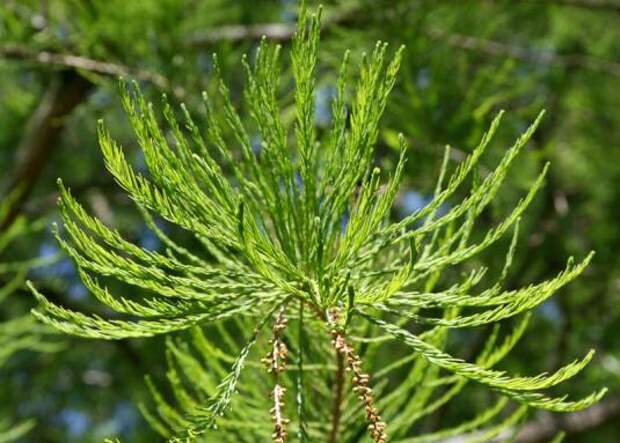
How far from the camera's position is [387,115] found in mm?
1118

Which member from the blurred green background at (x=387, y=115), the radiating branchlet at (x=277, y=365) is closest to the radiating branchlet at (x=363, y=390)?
the radiating branchlet at (x=277, y=365)

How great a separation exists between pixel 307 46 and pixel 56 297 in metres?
1.21

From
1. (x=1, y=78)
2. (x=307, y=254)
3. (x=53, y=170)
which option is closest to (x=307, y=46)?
(x=307, y=254)

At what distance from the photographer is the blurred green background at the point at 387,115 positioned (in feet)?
3.64

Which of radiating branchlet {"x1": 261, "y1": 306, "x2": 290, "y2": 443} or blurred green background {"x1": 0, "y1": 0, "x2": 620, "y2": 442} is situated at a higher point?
blurred green background {"x1": 0, "y1": 0, "x2": 620, "y2": 442}

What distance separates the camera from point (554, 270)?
5.32ft

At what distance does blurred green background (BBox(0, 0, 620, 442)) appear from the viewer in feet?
3.64

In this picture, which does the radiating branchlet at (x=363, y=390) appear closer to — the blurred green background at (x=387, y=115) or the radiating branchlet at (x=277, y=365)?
the radiating branchlet at (x=277, y=365)

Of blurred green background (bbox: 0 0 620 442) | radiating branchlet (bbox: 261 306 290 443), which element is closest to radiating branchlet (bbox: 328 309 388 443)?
radiating branchlet (bbox: 261 306 290 443)

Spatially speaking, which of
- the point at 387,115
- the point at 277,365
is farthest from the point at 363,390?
the point at 387,115

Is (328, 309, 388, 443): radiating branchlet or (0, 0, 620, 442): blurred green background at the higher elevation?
(0, 0, 620, 442): blurred green background

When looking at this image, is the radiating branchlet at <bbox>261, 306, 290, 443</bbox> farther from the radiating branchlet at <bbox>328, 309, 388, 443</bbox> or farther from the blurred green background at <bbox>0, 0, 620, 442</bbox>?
the blurred green background at <bbox>0, 0, 620, 442</bbox>

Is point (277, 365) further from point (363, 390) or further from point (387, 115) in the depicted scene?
point (387, 115)

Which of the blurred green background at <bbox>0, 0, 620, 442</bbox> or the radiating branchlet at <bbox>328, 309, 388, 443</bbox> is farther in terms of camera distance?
the blurred green background at <bbox>0, 0, 620, 442</bbox>
